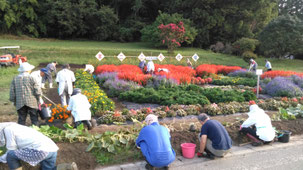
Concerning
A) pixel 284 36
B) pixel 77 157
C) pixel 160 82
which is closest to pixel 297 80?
pixel 160 82

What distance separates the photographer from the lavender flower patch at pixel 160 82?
1184 cm

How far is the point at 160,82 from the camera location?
11922mm

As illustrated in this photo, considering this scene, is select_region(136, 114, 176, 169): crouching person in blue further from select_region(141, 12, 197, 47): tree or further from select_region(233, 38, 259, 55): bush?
select_region(233, 38, 259, 55): bush

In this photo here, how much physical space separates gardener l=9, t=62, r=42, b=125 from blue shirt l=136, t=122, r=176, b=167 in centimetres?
330

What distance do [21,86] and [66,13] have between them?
37.6 metres

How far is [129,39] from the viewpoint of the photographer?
45812 mm

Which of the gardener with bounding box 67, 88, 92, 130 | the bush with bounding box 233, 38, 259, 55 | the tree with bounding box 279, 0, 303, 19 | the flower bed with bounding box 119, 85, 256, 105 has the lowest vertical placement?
the flower bed with bounding box 119, 85, 256, 105

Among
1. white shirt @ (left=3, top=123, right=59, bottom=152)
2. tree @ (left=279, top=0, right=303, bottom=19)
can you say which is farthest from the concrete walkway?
tree @ (left=279, top=0, right=303, bottom=19)

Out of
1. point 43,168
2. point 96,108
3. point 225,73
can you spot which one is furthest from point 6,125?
point 225,73

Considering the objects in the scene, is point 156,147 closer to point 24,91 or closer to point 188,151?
point 188,151

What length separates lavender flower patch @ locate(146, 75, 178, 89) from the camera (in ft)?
38.8

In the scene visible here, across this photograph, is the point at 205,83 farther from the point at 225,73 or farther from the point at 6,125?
the point at 6,125

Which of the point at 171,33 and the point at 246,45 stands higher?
the point at 171,33

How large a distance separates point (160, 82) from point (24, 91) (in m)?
6.77
